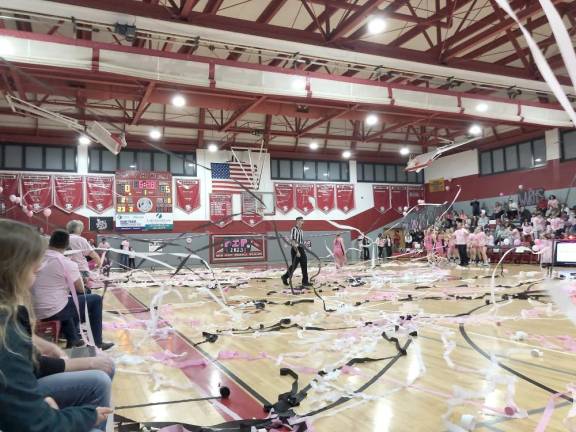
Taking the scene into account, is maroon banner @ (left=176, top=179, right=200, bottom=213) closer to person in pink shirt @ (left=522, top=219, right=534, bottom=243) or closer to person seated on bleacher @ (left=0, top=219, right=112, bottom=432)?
person in pink shirt @ (left=522, top=219, right=534, bottom=243)

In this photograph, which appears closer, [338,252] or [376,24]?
[376,24]

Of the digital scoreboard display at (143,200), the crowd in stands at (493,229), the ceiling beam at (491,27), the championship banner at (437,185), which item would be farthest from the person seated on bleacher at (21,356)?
the championship banner at (437,185)

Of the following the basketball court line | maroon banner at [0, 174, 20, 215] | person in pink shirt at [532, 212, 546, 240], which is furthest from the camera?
maroon banner at [0, 174, 20, 215]

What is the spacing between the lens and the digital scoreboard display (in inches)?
800

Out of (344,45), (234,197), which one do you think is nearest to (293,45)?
(344,45)

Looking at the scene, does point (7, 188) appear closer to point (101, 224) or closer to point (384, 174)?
point (101, 224)

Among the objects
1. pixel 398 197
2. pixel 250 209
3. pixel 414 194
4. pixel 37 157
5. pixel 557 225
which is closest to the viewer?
pixel 557 225

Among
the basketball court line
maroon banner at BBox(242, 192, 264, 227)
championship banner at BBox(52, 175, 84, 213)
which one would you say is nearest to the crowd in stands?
maroon banner at BBox(242, 192, 264, 227)

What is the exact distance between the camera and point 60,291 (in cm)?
401

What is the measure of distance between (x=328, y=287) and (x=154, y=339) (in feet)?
17.2

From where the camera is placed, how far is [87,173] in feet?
65.8

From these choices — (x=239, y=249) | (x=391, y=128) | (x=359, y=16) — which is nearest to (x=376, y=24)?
(x=359, y=16)

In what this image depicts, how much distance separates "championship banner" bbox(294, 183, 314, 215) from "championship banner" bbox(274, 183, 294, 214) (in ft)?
0.96

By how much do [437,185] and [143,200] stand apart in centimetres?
1626
